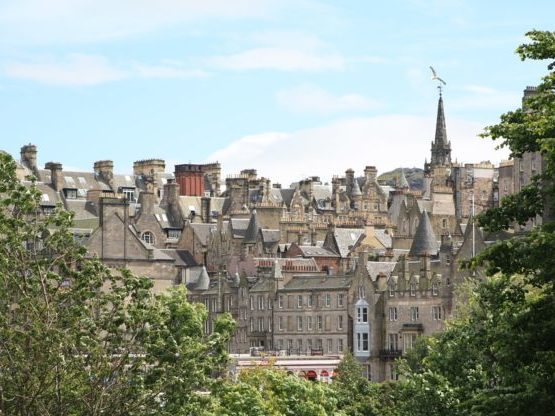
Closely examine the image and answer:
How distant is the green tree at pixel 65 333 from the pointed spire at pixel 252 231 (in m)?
136

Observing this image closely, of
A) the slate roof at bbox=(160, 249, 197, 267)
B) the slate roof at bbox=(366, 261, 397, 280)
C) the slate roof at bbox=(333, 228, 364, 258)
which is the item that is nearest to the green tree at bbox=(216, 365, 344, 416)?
the slate roof at bbox=(366, 261, 397, 280)

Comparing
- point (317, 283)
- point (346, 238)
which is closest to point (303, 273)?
point (317, 283)

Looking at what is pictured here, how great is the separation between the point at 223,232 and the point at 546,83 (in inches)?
5749

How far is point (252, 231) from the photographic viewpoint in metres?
195

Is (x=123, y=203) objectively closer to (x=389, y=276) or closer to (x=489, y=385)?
(x=389, y=276)

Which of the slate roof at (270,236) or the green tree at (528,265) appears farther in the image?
the slate roof at (270,236)

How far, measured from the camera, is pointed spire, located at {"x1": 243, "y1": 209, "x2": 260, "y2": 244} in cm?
19412

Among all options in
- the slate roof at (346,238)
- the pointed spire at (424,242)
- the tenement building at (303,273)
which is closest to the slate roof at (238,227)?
the tenement building at (303,273)

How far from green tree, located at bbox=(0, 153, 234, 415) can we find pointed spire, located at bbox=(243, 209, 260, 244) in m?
136

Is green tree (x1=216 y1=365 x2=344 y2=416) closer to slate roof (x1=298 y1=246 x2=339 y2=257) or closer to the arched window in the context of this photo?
slate roof (x1=298 y1=246 x2=339 y2=257)

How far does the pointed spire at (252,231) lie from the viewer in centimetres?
19412

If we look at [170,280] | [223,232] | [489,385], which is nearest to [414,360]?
[170,280]

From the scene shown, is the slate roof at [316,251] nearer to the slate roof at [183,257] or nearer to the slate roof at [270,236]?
the slate roof at [270,236]

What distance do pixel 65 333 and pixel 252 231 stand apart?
465ft
